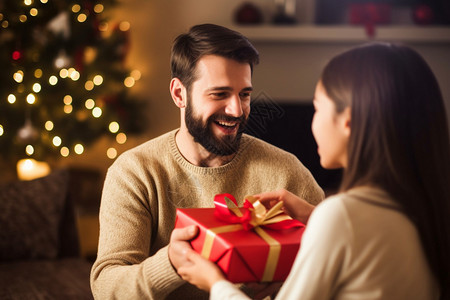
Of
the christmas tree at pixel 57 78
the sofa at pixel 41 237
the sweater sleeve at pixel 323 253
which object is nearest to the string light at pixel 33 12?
the christmas tree at pixel 57 78

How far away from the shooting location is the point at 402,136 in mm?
932

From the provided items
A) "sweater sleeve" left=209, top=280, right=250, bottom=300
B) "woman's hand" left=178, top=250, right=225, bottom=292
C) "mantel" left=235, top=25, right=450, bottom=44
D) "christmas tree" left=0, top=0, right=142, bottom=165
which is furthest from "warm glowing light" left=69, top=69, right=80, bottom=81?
"sweater sleeve" left=209, top=280, right=250, bottom=300

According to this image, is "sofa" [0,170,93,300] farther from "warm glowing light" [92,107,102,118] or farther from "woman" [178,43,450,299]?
"woman" [178,43,450,299]

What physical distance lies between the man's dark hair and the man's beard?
0.30 feet

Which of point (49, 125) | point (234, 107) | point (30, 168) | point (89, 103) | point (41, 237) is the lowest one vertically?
point (30, 168)

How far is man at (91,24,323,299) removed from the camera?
144 cm

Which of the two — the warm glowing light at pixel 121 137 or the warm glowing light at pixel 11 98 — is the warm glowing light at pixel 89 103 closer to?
the warm glowing light at pixel 121 137

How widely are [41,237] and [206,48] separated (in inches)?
50.2

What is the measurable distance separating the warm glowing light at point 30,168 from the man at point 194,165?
2.00 metres

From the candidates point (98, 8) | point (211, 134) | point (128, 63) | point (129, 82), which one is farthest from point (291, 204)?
point (128, 63)

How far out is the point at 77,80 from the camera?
349cm

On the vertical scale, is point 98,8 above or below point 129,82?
above

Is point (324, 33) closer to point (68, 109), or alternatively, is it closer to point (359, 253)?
point (68, 109)

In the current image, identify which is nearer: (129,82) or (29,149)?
(29,149)
